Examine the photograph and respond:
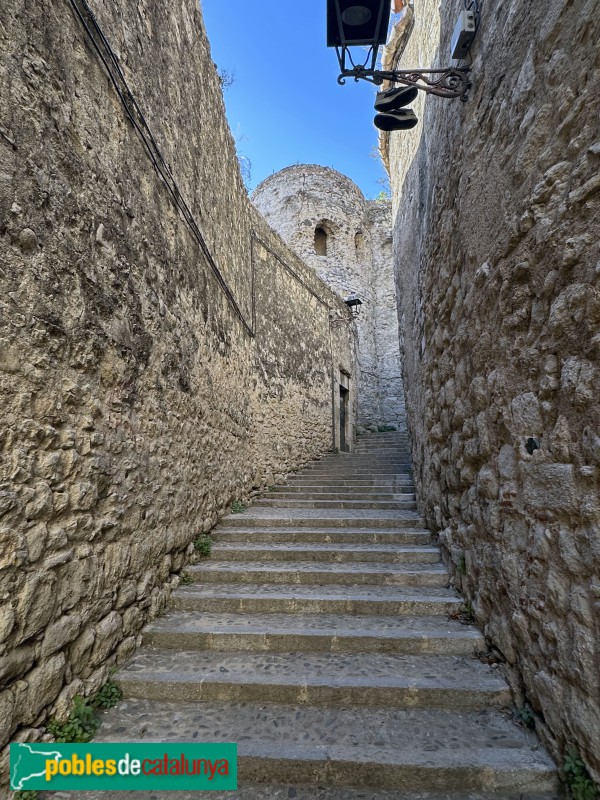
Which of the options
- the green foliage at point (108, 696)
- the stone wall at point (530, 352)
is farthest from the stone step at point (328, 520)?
the green foliage at point (108, 696)

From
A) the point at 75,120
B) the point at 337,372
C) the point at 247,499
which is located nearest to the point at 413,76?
the point at 75,120

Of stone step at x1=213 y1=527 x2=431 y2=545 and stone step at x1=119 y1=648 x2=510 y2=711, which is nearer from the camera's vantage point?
stone step at x1=119 y1=648 x2=510 y2=711

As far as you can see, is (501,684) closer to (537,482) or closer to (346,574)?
(537,482)

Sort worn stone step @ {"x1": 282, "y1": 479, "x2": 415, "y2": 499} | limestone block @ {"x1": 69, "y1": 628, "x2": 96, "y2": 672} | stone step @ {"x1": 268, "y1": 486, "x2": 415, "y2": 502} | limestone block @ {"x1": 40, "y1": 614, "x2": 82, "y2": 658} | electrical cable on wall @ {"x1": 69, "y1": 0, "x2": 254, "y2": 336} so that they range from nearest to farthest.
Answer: limestone block @ {"x1": 40, "y1": 614, "x2": 82, "y2": 658} < limestone block @ {"x1": 69, "y1": 628, "x2": 96, "y2": 672} < electrical cable on wall @ {"x1": 69, "y1": 0, "x2": 254, "y2": 336} < stone step @ {"x1": 268, "y1": 486, "x2": 415, "y2": 502} < worn stone step @ {"x1": 282, "y1": 479, "x2": 415, "y2": 499}

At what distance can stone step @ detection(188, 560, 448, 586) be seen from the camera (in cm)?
320

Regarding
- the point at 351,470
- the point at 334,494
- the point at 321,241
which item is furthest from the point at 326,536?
the point at 321,241

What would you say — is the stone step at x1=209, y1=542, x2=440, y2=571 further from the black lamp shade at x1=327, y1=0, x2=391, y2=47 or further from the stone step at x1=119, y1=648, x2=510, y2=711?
the black lamp shade at x1=327, y1=0, x2=391, y2=47

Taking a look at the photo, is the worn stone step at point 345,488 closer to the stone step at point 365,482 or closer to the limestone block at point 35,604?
the stone step at point 365,482

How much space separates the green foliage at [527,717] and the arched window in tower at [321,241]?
13759mm

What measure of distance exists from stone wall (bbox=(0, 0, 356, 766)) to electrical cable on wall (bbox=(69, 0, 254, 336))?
0.08 metres

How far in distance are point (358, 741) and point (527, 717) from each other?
747 millimetres

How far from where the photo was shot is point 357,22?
2.88 meters

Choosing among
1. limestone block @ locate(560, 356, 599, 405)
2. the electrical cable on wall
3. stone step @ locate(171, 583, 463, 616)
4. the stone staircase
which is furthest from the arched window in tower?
limestone block @ locate(560, 356, 599, 405)

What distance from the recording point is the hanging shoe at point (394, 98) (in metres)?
3.01
